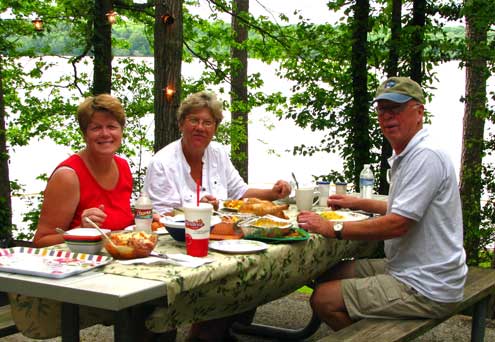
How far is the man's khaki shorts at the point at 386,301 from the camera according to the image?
9.71 ft

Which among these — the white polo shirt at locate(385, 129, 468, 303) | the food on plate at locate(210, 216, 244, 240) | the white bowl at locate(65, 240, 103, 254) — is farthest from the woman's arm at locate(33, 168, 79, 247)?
the white polo shirt at locate(385, 129, 468, 303)

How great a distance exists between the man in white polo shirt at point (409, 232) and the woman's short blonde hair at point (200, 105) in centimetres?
105

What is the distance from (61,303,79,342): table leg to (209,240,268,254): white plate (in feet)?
1.94

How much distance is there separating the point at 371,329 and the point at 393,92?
1.07 meters

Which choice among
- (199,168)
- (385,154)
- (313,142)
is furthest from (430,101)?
(199,168)

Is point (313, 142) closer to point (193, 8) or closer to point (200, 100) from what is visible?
point (193, 8)

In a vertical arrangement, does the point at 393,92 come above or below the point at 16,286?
above

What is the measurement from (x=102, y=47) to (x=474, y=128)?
5.54 m

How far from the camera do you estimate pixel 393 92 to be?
2.99 m

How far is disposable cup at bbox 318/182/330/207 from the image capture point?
4001 mm

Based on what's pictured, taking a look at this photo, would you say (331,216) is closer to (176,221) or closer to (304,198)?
(304,198)

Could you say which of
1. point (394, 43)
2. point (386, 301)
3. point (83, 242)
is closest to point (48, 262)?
point (83, 242)

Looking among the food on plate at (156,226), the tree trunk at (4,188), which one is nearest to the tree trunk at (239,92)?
the tree trunk at (4,188)

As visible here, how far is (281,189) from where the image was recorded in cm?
396
